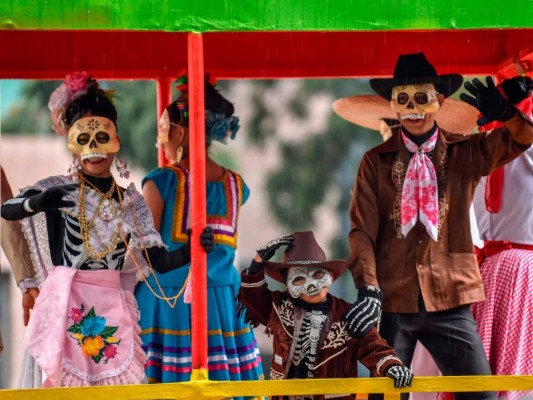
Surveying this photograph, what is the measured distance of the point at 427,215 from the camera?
6.29 meters

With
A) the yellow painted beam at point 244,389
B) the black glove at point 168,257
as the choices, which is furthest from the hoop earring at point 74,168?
the yellow painted beam at point 244,389

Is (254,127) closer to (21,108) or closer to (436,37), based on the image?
(21,108)

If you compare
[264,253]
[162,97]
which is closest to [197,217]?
[264,253]

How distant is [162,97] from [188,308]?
149cm

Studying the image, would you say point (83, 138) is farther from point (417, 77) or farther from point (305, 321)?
point (417, 77)

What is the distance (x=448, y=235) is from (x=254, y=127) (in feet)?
45.2

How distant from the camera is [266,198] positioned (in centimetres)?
1934

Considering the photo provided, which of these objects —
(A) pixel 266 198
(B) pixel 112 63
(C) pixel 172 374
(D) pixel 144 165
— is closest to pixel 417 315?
(C) pixel 172 374

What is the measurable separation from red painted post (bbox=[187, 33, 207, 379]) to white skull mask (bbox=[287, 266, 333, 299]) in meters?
0.50

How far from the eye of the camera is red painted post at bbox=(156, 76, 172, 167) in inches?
301

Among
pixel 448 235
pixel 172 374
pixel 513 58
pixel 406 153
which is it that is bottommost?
pixel 172 374

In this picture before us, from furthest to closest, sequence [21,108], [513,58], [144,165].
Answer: [21,108] → [144,165] → [513,58]

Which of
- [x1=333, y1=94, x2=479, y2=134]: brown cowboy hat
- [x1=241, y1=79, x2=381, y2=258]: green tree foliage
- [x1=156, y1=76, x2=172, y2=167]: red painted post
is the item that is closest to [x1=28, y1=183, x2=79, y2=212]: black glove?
[x1=156, y1=76, x2=172, y2=167]: red painted post

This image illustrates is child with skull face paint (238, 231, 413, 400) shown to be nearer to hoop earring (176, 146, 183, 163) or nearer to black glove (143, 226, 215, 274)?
black glove (143, 226, 215, 274)
